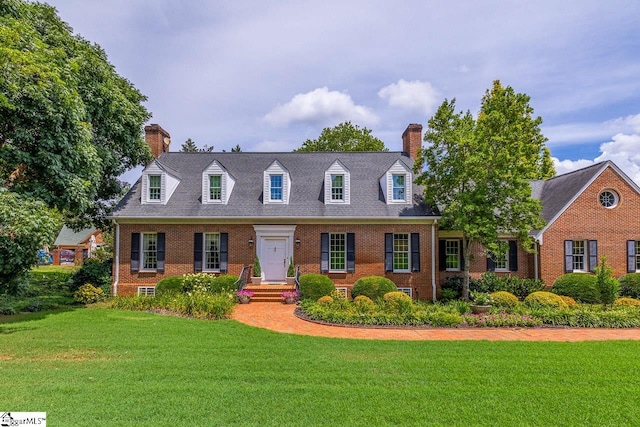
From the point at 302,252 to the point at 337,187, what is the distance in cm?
351

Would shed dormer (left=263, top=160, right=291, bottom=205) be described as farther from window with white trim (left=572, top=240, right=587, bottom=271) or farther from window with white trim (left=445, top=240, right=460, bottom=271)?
window with white trim (left=572, top=240, right=587, bottom=271)

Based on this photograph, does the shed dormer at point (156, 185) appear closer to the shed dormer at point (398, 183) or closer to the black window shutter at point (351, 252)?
the black window shutter at point (351, 252)

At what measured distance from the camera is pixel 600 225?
54.1 ft

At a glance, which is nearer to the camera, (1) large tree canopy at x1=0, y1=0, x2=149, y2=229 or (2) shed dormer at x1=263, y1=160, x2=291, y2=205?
(1) large tree canopy at x1=0, y1=0, x2=149, y2=229

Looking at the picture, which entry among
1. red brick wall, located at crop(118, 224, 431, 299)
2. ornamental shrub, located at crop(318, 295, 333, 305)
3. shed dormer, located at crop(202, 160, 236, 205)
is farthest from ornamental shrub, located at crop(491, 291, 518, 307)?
shed dormer, located at crop(202, 160, 236, 205)

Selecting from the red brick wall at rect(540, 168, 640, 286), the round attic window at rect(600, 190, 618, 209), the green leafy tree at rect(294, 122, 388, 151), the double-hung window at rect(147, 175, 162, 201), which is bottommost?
the red brick wall at rect(540, 168, 640, 286)

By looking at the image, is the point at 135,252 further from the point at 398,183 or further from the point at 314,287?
the point at 398,183

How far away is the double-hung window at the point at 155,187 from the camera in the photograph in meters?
17.4

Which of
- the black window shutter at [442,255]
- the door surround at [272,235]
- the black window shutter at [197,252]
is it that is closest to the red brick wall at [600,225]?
the black window shutter at [442,255]

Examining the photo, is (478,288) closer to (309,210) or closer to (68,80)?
(309,210)

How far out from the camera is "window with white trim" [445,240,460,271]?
17.3 m

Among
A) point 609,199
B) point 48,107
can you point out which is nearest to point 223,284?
point 48,107

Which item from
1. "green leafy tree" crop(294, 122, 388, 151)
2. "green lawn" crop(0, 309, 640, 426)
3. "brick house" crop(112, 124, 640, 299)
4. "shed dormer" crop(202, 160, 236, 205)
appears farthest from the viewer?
"green leafy tree" crop(294, 122, 388, 151)

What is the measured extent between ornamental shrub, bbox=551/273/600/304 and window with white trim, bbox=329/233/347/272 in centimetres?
906
